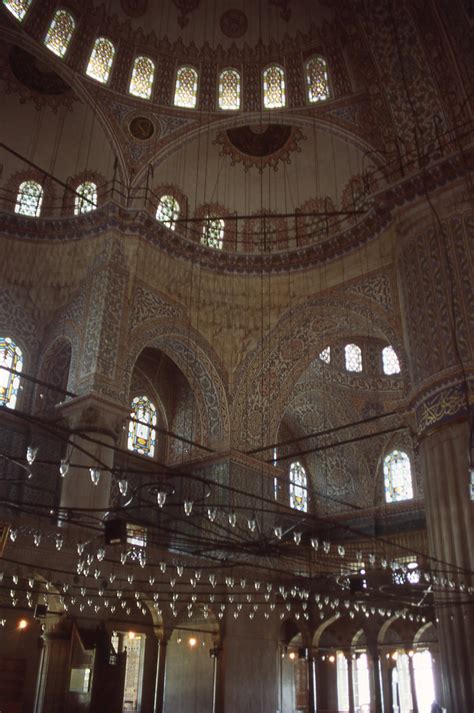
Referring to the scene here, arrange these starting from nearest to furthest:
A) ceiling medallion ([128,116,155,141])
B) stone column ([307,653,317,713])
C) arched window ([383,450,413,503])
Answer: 1. ceiling medallion ([128,116,155,141])
2. stone column ([307,653,317,713])
3. arched window ([383,450,413,503])

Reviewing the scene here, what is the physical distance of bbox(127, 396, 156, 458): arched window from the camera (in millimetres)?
17578

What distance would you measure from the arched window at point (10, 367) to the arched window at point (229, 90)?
779cm

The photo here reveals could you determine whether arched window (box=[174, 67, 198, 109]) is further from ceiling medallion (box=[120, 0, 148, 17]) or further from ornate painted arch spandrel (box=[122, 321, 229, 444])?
ornate painted arch spandrel (box=[122, 321, 229, 444])

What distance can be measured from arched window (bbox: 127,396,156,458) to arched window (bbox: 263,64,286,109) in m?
8.44

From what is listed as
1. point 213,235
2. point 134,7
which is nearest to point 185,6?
point 134,7

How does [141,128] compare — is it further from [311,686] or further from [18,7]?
[311,686]

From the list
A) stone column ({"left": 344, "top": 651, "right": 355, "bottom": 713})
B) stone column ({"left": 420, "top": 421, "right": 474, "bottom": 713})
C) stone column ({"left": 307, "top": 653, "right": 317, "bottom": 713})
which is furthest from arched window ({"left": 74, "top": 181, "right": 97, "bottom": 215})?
stone column ({"left": 344, "top": 651, "right": 355, "bottom": 713})

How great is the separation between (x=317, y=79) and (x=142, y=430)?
10.1 m

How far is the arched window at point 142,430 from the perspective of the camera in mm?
17578

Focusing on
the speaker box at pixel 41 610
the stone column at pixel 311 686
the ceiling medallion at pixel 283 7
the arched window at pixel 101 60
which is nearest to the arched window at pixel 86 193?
the arched window at pixel 101 60

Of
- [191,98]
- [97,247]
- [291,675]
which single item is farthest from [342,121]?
[291,675]

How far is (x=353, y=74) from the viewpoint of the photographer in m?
15.8

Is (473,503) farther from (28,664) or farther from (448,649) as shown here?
(28,664)

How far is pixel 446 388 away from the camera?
444 inches
